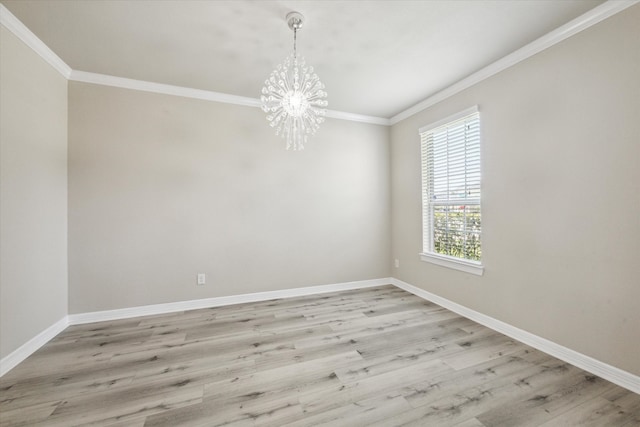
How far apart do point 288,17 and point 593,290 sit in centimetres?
318

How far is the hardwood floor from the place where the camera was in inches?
59.9

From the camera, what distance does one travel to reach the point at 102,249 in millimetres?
2826

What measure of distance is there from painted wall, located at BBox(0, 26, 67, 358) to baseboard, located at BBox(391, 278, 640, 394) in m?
4.24

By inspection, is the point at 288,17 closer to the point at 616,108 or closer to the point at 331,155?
the point at 331,155

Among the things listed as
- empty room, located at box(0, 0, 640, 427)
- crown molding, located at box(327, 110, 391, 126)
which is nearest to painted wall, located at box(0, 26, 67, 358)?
empty room, located at box(0, 0, 640, 427)

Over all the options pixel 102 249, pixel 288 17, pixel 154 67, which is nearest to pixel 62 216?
pixel 102 249

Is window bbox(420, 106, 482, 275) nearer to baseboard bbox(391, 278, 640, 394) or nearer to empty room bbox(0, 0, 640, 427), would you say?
empty room bbox(0, 0, 640, 427)

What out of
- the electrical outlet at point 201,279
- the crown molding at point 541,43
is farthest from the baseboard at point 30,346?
the crown molding at point 541,43

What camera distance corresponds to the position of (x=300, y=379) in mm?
1849

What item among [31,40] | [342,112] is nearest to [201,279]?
[31,40]

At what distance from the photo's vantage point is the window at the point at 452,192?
2893 millimetres

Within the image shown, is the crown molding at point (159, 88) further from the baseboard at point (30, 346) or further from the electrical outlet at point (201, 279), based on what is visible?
the baseboard at point (30, 346)

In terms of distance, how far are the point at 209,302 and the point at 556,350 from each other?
11.8 feet

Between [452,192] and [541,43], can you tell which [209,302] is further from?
[541,43]
